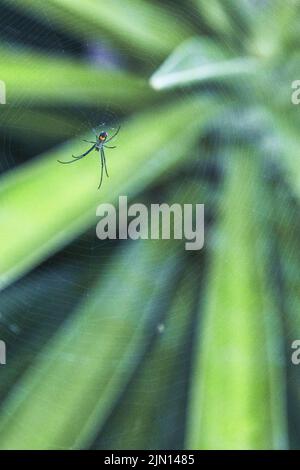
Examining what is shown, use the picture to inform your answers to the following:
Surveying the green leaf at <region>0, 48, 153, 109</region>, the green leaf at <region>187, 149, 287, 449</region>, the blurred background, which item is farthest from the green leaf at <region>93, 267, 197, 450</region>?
the green leaf at <region>0, 48, 153, 109</region>

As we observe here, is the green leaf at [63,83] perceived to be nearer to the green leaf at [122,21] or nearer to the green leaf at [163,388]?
the green leaf at [122,21]

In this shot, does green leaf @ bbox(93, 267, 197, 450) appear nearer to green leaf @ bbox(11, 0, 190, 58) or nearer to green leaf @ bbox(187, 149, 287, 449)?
green leaf @ bbox(187, 149, 287, 449)

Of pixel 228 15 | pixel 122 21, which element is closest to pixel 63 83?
pixel 122 21

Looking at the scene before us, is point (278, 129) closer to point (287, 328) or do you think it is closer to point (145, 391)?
point (287, 328)

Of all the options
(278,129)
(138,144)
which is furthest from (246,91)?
(138,144)

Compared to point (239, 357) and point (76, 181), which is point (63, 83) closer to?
point (76, 181)

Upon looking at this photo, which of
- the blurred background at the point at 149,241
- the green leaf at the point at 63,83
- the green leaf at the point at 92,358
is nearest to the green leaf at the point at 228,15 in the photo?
the blurred background at the point at 149,241
